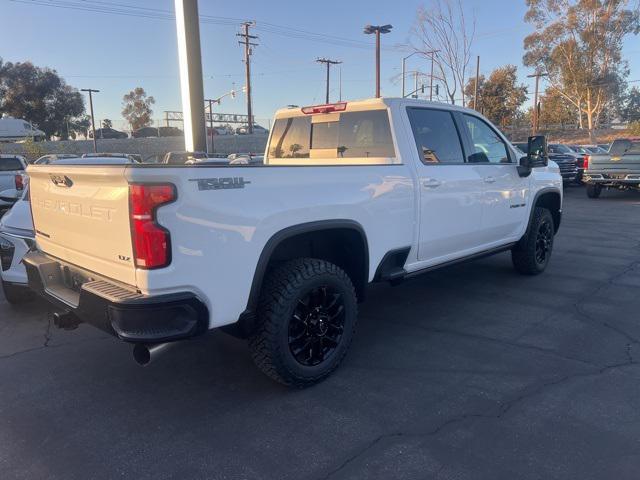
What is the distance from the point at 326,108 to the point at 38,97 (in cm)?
6686

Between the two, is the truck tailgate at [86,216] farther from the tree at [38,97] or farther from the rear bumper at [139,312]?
the tree at [38,97]

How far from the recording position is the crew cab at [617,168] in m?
14.9

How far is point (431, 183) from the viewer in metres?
4.19

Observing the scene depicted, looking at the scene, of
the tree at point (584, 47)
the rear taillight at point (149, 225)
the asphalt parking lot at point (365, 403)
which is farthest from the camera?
the tree at point (584, 47)

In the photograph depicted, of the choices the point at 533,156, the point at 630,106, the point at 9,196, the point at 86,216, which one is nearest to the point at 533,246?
the point at 533,156

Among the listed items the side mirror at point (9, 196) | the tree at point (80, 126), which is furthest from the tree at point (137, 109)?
the side mirror at point (9, 196)

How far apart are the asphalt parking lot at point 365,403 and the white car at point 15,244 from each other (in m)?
0.45

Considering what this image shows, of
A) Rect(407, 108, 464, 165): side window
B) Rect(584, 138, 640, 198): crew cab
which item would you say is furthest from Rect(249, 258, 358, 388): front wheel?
→ Rect(584, 138, 640, 198): crew cab

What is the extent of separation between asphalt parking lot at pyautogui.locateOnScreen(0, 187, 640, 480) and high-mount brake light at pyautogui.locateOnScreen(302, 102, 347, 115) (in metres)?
2.01

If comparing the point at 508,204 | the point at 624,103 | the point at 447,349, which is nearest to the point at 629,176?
the point at 508,204

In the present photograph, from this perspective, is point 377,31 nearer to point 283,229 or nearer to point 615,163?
point 615,163

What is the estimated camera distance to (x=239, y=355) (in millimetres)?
4031

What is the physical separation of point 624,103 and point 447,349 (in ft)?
281

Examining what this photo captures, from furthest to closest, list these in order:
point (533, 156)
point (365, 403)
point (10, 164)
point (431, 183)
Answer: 1. point (10, 164)
2. point (533, 156)
3. point (431, 183)
4. point (365, 403)
